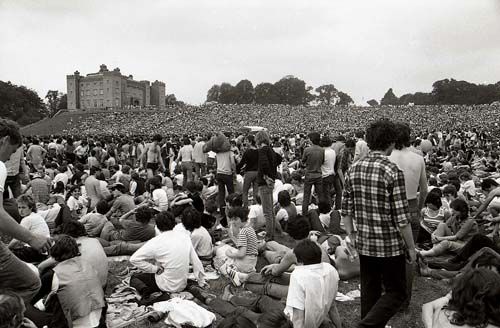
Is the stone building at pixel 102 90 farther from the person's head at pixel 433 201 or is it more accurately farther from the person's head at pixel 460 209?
the person's head at pixel 460 209

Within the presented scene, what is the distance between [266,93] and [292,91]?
6.90 m

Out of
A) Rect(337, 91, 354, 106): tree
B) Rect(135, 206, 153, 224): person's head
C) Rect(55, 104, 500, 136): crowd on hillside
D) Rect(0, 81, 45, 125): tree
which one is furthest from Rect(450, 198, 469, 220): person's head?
Rect(337, 91, 354, 106): tree

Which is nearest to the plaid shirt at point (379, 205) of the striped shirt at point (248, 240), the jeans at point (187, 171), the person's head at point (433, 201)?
the striped shirt at point (248, 240)

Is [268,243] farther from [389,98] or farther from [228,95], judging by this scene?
[389,98]

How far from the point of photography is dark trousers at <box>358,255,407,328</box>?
10.8 feet

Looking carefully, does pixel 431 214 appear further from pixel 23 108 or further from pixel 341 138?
pixel 23 108

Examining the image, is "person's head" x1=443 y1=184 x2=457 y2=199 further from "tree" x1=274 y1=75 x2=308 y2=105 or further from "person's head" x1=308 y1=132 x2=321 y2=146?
"tree" x1=274 y1=75 x2=308 y2=105

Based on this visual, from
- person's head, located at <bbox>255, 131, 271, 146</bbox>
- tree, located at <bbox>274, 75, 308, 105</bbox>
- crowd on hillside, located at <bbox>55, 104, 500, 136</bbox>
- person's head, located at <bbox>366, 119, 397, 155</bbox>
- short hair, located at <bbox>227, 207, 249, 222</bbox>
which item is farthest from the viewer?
tree, located at <bbox>274, 75, 308, 105</bbox>

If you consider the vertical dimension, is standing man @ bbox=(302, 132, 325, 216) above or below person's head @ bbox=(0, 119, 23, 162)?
below

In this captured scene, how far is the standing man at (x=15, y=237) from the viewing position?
2957 millimetres

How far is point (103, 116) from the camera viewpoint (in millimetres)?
63750

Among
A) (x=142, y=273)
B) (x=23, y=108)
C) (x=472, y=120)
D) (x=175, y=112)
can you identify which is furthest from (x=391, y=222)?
(x=23, y=108)

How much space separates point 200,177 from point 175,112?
2054 inches

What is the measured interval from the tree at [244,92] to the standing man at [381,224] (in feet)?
322
